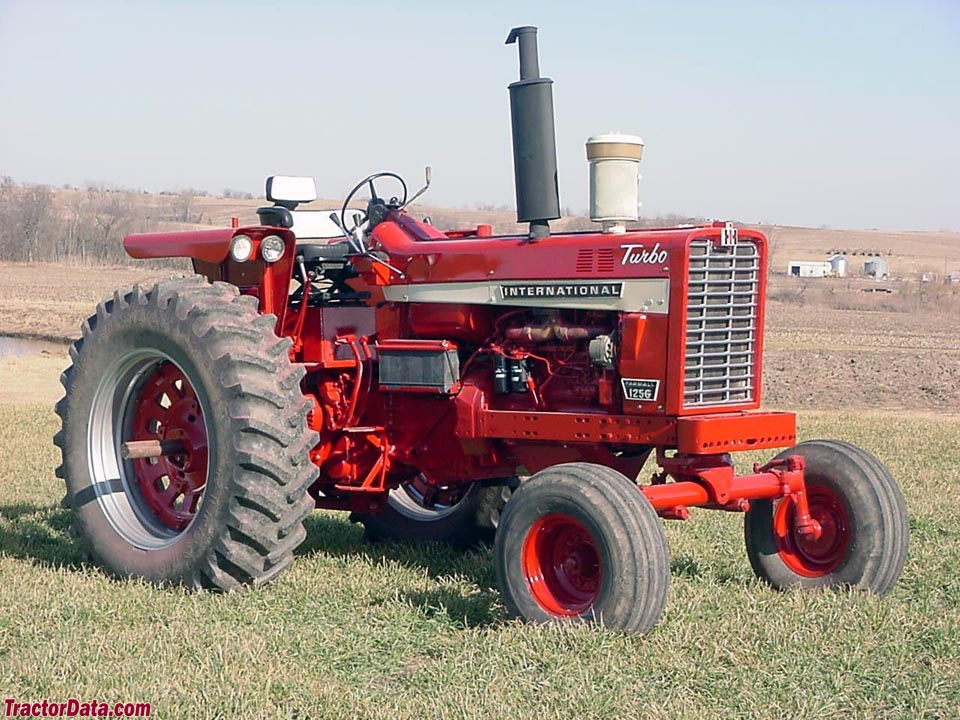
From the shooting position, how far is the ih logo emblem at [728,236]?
19.3 feet

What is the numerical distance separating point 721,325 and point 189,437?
286 centimetres

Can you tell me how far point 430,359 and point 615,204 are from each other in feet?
4.16

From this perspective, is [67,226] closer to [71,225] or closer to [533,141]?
[71,225]

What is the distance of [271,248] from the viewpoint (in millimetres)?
6844

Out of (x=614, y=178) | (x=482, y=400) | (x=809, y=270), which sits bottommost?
(x=809, y=270)

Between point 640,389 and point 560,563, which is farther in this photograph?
point 640,389

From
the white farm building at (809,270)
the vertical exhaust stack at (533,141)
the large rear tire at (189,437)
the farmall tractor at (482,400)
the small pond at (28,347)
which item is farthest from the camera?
the white farm building at (809,270)

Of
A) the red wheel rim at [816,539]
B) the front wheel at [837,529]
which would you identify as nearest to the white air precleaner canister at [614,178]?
the front wheel at [837,529]

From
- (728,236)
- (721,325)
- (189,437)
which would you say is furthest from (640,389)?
(189,437)

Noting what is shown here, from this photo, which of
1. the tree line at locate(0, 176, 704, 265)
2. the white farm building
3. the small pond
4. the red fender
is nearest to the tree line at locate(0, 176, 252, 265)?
the tree line at locate(0, 176, 704, 265)

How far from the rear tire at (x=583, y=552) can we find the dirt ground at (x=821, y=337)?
1197 cm

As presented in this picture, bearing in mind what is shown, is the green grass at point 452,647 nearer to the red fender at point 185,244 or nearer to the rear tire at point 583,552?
the rear tire at point 583,552

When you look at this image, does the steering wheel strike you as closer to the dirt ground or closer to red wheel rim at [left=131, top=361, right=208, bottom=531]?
red wheel rim at [left=131, top=361, right=208, bottom=531]

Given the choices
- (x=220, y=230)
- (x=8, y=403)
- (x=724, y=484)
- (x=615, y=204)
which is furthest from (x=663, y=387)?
(x=8, y=403)
